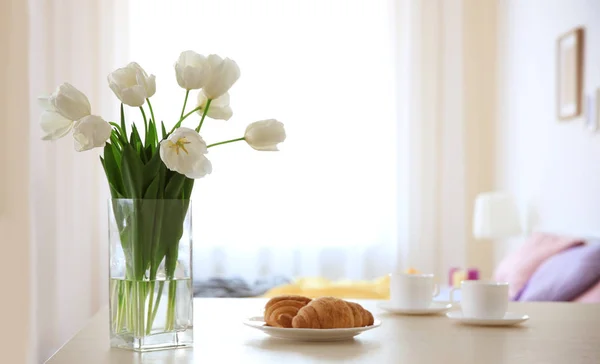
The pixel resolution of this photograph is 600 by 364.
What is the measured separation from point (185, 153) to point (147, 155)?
0.38 feet

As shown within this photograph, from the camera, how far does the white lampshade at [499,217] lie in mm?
4840

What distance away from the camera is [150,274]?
1233 millimetres

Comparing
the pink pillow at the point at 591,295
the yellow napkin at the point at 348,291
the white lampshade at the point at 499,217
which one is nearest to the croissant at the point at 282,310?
the pink pillow at the point at 591,295

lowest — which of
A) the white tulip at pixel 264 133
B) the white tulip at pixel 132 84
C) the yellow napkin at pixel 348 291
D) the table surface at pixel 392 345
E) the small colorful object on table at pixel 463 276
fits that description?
the small colorful object on table at pixel 463 276

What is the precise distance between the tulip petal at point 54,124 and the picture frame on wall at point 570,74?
3123 mm

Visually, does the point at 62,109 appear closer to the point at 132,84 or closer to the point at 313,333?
the point at 132,84

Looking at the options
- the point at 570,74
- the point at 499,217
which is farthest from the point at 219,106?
the point at 499,217

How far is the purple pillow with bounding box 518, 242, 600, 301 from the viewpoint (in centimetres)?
292

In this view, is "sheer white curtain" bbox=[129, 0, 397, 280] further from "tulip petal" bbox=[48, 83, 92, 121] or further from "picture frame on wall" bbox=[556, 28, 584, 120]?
"tulip petal" bbox=[48, 83, 92, 121]

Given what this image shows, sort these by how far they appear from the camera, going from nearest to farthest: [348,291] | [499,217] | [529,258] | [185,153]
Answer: [185,153], [348,291], [529,258], [499,217]

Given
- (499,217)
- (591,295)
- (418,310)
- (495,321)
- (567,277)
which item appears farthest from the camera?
(499,217)

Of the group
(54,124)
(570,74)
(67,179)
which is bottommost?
(67,179)

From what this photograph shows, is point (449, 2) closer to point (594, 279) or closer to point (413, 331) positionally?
point (594, 279)

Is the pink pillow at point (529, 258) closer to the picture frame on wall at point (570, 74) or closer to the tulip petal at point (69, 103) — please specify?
the picture frame on wall at point (570, 74)
